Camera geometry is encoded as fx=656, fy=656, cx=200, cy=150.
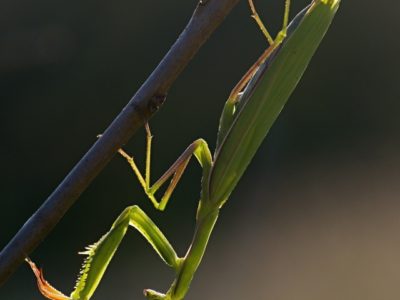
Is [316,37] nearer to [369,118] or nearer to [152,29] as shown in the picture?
[369,118]

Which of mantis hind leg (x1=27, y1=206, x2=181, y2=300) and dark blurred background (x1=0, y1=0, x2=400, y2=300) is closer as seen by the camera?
mantis hind leg (x1=27, y1=206, x2=181, y2=300)

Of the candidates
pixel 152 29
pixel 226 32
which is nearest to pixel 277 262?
pixel 226 32

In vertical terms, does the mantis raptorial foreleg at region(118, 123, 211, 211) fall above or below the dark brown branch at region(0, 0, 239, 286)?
below

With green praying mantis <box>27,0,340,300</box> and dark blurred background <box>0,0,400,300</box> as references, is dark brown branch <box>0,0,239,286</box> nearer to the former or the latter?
green praying mantis <box>27,0,340,300</box>

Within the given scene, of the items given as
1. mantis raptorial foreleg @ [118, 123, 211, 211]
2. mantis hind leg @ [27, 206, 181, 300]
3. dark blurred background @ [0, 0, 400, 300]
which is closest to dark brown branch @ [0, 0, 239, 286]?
mantis hind leg @ [27, 206, 181, 300]

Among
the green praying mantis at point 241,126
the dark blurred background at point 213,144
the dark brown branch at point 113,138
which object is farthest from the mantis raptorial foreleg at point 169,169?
the dark blurred background at point 213,144

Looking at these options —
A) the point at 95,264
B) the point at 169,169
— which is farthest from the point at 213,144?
the point at 95,264

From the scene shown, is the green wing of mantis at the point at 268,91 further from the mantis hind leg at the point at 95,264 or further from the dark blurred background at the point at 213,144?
the dark blurred background at the point at 213,144
